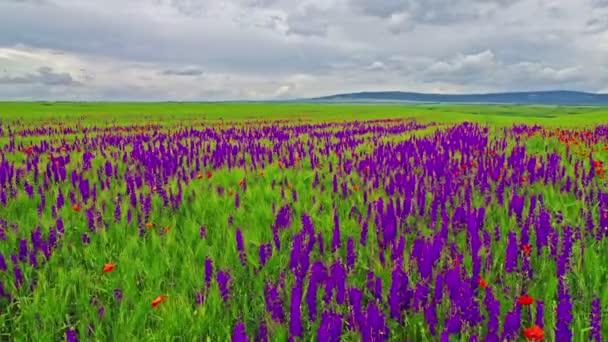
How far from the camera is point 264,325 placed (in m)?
2.12

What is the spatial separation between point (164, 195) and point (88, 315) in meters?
2.28

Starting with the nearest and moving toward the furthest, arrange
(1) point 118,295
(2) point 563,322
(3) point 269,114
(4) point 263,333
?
(2) point 563,322 → (4) point 263,333 → (1) point 118,295 → (3) point 269,114

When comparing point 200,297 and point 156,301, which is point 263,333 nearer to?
point 200,297

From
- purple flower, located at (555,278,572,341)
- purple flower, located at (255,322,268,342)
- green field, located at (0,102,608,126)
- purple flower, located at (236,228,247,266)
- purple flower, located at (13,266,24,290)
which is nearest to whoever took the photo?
purple flower, located at (555,278,572,341)

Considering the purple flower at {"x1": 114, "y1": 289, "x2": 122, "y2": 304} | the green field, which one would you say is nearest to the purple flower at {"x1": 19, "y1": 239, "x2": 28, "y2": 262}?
the purple flower at {"x1": 114, "y1": 289, "x2": 122, "y2": 304}

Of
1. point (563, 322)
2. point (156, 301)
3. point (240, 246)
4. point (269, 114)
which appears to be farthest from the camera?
point (269, 114)

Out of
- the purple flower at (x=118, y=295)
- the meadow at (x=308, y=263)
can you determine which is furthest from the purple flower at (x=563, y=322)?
the purple flower at (x=118, y=295)

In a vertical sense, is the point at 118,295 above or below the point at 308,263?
below

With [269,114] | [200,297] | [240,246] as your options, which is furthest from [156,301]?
[269,114]

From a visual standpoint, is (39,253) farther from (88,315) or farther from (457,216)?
(457,216)

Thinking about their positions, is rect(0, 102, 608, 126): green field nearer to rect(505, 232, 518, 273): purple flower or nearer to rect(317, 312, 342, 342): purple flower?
rect(505, 232, 518, 273): purple flower

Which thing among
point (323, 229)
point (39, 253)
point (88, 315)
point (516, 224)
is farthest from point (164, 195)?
point (516, 224)

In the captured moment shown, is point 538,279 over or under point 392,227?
under

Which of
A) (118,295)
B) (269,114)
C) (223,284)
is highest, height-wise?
(269,114)
